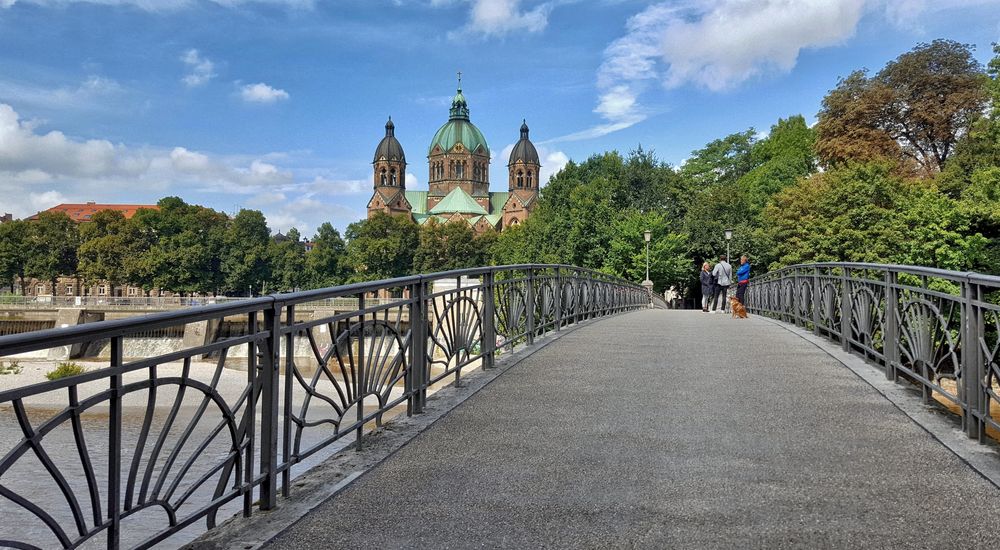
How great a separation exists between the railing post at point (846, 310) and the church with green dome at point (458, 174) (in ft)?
389

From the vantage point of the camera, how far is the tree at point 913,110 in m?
38.0

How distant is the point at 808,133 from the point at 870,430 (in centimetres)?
6777

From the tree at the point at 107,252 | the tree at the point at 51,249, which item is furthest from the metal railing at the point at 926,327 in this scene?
the tree at the point at 51,249

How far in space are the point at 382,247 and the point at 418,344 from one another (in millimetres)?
85185

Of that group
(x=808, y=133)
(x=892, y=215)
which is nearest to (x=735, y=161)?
(x=808, y=133)

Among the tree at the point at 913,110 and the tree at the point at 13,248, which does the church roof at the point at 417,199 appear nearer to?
the tree at the point at 13,248

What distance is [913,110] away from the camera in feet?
128

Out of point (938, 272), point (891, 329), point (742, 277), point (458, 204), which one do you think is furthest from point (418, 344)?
point (458, 204)

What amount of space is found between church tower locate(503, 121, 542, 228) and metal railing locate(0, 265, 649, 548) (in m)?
120

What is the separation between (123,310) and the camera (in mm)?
63219

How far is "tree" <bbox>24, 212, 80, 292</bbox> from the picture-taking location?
82.6m

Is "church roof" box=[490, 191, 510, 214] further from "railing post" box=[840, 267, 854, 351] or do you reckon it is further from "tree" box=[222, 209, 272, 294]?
"railing post" box=[840, 267, 854, 351]

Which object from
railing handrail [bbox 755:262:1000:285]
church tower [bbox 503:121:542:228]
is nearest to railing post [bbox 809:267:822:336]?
railing handrail [bbox 755:262:1000:285]

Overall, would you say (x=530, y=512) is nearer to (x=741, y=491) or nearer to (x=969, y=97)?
(x=741, y=491)
